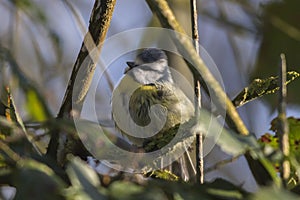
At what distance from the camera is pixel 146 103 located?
1480 millimetres

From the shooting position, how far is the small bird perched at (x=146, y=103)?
4.35 feet

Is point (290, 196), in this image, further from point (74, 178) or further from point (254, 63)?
point (254, 63)

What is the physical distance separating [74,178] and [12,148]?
10cm

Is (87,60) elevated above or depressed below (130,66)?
below

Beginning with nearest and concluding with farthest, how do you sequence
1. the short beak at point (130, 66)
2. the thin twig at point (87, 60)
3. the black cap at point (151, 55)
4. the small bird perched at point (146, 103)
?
1. the thin twig at point (87, 60)
2. the small bird perched at point (146, 103)
3. the short beak at point (130, 66)
4. the black cap at point (151, 55)

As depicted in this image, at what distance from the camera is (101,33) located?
34.5 inches

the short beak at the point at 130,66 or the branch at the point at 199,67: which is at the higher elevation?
the short beak at the point at 130,66

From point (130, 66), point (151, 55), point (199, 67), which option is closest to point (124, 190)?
point (199, 67)

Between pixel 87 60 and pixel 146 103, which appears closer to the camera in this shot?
pixel 87 60

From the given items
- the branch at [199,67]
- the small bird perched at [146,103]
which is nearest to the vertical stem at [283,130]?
the branch at [199,67]

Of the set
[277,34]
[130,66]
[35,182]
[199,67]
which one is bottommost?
[35,182]

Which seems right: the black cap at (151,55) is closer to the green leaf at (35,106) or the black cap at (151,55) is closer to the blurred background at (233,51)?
the blurred background at (233,51)

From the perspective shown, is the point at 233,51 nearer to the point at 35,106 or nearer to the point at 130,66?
the point at 130,66

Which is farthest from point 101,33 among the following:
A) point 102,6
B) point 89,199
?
point 89,199
